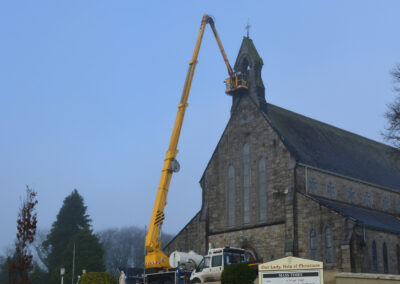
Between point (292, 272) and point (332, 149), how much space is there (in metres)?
36.7

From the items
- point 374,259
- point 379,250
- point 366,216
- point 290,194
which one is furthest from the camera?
point 366,216

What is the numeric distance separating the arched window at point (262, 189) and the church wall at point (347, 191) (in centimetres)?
377

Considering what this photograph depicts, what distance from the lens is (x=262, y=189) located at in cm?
4988

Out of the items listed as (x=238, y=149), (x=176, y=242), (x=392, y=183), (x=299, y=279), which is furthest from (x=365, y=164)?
(x=299, y=279)

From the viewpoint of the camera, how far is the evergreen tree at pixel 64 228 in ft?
259

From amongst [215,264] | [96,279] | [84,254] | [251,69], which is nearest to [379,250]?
[215,264]

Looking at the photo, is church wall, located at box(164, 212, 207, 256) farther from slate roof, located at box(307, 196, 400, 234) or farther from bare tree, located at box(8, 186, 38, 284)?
bare tree, located at box(8, 186, 38, 284)

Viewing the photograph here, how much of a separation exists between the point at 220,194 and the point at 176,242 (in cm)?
667

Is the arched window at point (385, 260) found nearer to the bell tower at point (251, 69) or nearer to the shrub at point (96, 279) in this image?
the bell tower at point (251, 69)

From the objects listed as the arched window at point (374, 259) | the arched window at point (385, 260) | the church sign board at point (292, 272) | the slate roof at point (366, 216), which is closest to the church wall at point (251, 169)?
the slate roof at point (366, 216)

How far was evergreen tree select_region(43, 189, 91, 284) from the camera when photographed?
78812 mm

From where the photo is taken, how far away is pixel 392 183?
59.3 meters

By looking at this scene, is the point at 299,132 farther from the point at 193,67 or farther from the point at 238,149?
the point at 193,67

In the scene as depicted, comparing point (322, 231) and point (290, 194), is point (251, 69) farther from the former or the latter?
point (322, 231)
